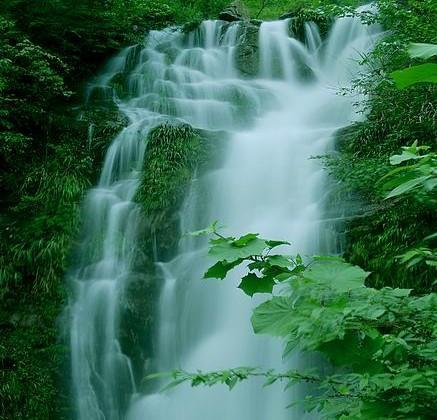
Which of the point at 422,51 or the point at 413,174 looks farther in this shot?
the point at 413,174

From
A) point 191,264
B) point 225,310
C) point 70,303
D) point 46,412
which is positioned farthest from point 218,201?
point 46,412

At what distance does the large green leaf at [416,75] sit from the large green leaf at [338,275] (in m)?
0.53

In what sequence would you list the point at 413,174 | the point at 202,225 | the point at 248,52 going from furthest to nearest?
the point at 248,52, the point at 202,225, the point at 413,174

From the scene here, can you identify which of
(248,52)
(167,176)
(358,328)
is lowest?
(358,328)

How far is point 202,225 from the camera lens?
19.4 ft

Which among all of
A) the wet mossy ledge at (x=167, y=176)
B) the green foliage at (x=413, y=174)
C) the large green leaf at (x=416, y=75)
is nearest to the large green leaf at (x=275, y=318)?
the green foliage at (x=413, y=174)

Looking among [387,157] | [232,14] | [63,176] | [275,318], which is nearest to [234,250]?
[275,318]

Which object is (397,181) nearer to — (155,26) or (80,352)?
(80,352)

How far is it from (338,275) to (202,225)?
4671 mm

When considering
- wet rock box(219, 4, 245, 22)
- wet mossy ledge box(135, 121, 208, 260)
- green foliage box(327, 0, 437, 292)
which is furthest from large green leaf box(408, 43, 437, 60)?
wet rock box(219, 4, 245, 22)

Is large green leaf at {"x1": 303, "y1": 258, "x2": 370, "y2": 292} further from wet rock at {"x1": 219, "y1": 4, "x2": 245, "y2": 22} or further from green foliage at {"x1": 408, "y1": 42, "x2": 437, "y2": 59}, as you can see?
wet rock at {"x1": 219, "y1": 4, "x2": 245, "y2": 22}

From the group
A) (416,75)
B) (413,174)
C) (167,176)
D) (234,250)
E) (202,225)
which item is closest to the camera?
(416,75)

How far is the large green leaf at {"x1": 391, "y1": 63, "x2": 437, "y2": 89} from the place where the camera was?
2.74 ft

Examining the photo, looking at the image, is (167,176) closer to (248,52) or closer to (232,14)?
(248,52)
